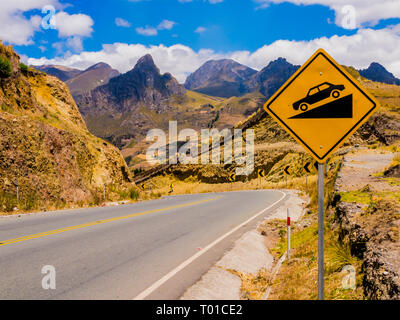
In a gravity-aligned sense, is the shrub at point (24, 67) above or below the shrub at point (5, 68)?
above

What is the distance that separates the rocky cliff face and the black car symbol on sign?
13399 mm

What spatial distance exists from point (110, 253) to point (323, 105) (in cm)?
525

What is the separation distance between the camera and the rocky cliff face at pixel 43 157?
14.9 meters

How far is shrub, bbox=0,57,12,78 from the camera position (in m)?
19.6

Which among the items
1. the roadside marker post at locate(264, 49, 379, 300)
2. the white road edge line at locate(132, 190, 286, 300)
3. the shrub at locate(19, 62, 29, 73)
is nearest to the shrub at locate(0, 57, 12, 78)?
the shrub at locate(19, 62, 29, 73)

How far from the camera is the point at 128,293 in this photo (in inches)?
185

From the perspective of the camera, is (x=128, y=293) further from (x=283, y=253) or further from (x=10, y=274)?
(x=283, y=253)

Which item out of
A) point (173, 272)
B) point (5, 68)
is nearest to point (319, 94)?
point (173, 272)

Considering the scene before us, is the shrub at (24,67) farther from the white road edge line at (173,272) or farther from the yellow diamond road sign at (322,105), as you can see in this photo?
the yellow diamond road sign at (322,105)
